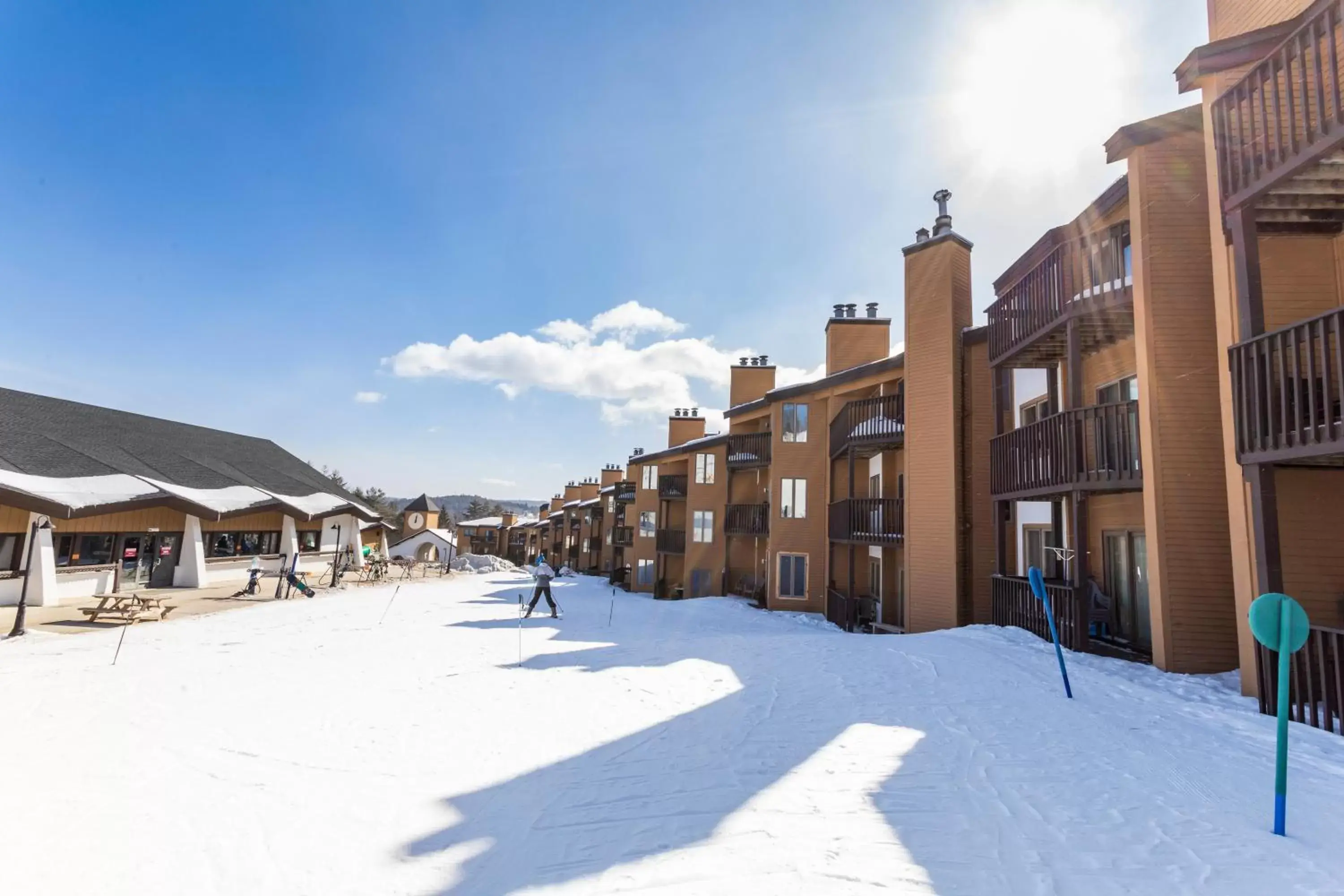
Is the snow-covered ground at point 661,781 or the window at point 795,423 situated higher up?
the window at point 795,423

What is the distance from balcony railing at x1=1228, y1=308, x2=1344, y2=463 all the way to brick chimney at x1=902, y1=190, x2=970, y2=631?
8.32 metres

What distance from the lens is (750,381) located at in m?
31.2

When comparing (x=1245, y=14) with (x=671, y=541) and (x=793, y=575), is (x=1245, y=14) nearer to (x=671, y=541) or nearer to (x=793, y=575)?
(x=793, y=575)

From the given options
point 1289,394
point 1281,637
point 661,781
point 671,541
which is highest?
point 1289,394

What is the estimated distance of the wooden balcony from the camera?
1051cm

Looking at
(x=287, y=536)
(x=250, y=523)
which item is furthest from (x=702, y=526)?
(x=250, y=523)

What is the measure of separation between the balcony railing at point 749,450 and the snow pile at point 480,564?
1004 inches

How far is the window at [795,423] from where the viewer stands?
80.0 feet

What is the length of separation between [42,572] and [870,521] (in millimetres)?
25032

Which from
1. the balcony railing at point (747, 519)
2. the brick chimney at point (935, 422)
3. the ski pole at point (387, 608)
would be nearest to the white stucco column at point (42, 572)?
the ski pole at point (387, 608)

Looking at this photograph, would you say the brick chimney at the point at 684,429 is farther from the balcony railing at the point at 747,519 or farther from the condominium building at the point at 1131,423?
the condominium building at the point at 1131,423

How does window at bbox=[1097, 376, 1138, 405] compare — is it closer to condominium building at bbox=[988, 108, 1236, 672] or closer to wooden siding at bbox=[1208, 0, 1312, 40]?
condominium building at bbox=[988, 108, 1236, 672]

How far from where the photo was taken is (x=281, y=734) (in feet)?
23.4

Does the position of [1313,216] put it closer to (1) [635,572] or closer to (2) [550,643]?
(2) [550,643]
